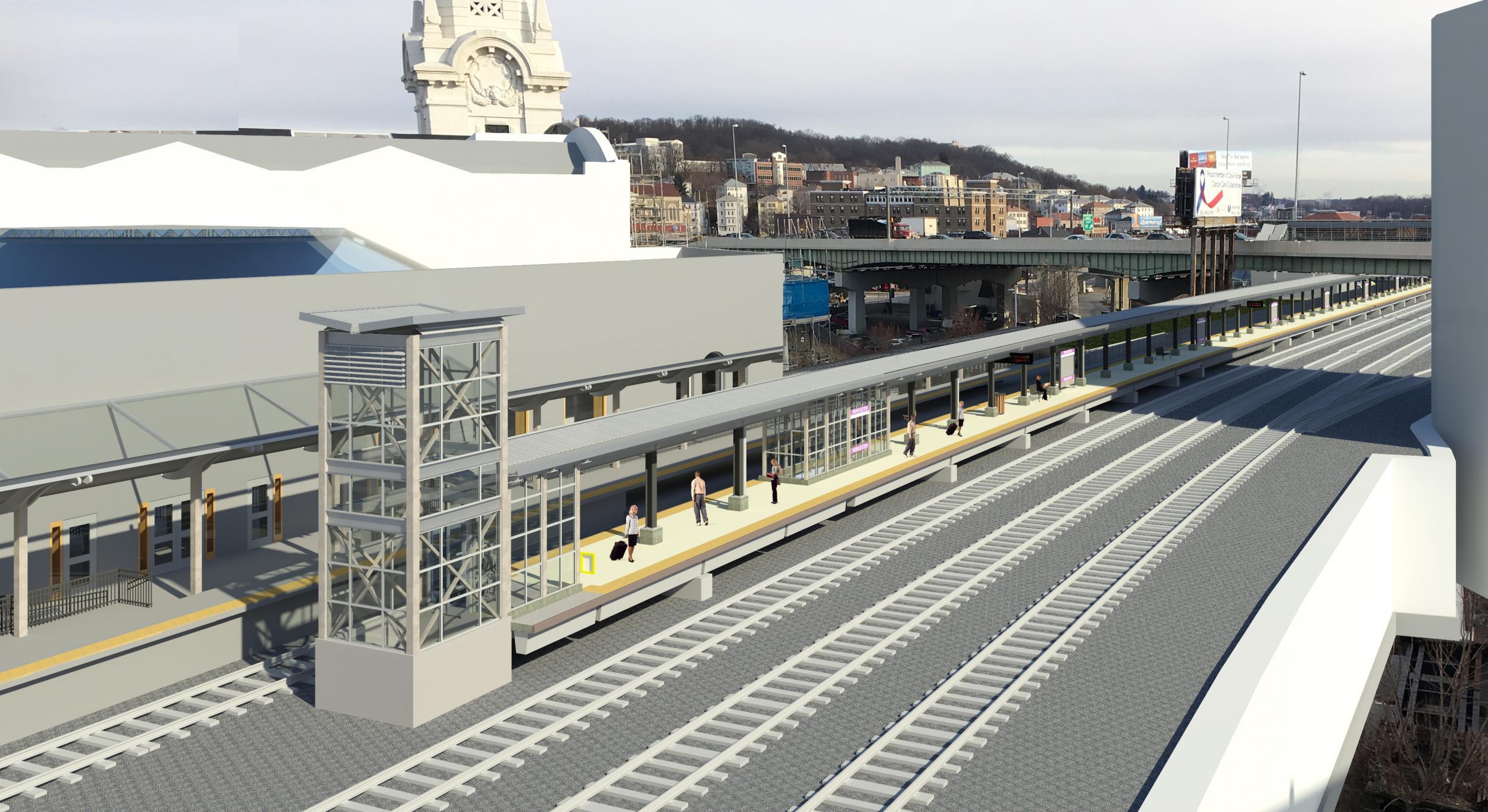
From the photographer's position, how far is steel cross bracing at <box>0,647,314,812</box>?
49.8ft

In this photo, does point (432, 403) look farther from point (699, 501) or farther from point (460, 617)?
point (699, 501)

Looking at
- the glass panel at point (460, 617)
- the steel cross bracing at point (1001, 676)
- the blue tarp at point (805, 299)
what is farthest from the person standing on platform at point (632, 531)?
the blue tarp at point (805, 299)

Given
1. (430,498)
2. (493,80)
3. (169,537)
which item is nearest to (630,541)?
(430,498)

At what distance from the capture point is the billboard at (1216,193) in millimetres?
75125

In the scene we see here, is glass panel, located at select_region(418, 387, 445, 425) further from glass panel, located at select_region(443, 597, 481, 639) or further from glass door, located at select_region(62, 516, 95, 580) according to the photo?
glass door, located at select_region(62, 516, 95, 580)

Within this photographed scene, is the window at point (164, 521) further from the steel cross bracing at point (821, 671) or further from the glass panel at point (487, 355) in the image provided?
the steel cross bracing at point (821, 671)

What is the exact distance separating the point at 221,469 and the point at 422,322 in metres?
8.99

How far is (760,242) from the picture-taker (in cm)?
10900

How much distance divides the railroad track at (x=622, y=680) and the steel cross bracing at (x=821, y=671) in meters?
0.42

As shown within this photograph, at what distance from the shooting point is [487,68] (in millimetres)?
96062

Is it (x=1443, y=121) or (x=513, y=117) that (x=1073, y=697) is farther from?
(x=513, y=117)

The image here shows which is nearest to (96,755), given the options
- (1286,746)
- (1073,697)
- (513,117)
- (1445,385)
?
(1073,697)

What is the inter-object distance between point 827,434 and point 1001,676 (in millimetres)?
12125

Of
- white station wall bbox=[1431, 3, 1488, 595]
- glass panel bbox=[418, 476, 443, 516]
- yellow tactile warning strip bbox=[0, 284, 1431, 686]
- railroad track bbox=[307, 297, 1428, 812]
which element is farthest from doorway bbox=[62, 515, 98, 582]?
white station wall bbox=[1431, 3, 1488, 595]
